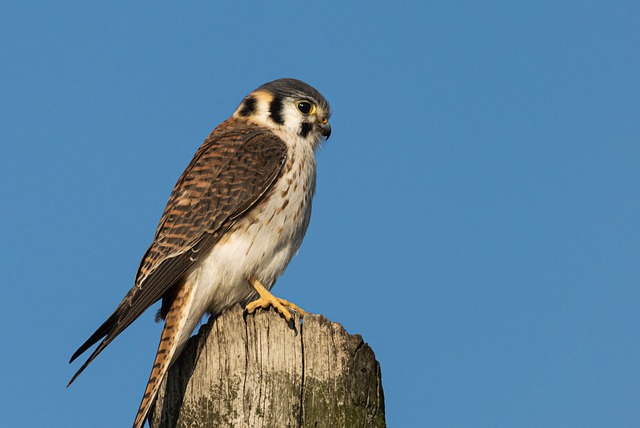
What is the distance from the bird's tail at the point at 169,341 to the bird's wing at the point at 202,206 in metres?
0.14

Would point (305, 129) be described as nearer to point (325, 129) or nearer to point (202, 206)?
point (325, 129)

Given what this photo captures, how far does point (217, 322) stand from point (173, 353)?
16.2 inches

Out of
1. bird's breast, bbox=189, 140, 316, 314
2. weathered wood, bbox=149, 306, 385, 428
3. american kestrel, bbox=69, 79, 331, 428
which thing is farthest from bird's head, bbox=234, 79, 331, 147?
weathered wood, bbox=149, 306, 385, 428

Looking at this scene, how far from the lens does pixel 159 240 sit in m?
4.45

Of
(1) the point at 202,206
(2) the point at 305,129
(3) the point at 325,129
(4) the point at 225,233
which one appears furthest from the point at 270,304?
(3) the point at 325,129

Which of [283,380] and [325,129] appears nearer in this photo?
[283,380]

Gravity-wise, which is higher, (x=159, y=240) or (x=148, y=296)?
(x=159, y=240)

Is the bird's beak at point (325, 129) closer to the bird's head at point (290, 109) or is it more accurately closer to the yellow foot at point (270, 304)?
the bird's head at point (290, 109)

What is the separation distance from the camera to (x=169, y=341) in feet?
12.9

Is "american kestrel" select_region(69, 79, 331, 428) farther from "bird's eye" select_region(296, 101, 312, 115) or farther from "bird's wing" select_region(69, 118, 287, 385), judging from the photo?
"bird's eye" select_region(296, 101, 312, 115)

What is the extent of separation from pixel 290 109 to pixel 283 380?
8.69 feet

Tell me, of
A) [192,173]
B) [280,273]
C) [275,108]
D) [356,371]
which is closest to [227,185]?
[192,173]

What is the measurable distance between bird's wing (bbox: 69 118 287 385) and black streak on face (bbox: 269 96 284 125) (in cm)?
32

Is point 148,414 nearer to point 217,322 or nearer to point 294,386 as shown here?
point 217,322
